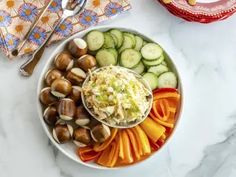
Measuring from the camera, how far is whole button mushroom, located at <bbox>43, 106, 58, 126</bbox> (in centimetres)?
135

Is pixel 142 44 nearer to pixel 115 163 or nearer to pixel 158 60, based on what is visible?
pixel 158 60

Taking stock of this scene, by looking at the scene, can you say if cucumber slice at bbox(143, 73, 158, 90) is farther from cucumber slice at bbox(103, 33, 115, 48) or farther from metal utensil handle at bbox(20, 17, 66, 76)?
metal utensil handle at bbox(20, 17, 66, 76)

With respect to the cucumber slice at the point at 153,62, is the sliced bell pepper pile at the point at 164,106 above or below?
below

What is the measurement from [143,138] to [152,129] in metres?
0.03

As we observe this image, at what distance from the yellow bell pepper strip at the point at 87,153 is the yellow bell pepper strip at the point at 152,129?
0.12m

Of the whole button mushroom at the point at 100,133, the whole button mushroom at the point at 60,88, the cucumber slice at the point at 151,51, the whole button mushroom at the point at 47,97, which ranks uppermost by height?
the cucumber slice at the point at 151,51

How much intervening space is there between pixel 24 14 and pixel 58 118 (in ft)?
0.91

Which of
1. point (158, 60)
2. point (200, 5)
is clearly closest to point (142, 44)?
point (158, 60)

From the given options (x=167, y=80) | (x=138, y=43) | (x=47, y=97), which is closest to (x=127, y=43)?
(x=138, y=43)

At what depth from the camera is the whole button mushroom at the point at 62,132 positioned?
134cm

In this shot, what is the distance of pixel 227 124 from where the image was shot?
4.87ft

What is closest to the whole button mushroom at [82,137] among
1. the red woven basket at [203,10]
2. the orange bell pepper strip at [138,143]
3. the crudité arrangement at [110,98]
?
the crudité arrangement at [110,98]

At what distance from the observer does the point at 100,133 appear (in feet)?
4.39

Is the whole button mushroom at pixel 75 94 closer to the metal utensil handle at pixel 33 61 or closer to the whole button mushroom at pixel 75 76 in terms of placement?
the whole button mushroom at pixel 75 76
